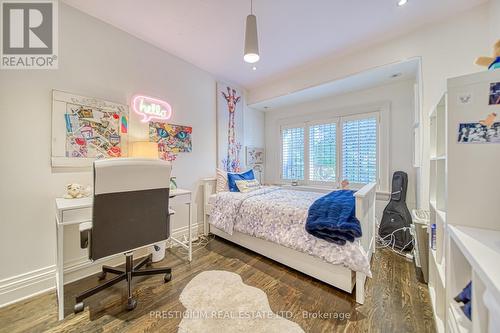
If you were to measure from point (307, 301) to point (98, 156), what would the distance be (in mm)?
2545

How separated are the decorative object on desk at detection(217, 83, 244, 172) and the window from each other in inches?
45.1

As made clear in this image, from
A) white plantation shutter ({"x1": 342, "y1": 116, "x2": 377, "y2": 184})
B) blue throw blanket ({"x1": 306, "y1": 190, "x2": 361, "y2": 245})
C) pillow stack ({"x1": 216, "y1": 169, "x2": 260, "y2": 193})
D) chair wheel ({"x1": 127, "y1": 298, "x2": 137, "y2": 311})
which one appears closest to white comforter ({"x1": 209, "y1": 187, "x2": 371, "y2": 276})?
blue throw blanket ({"x1": 306, "y1": 190, "x2": 361, "y2": 245})

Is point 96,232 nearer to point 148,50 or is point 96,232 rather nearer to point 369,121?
point 148,50

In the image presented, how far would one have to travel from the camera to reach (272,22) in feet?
6.93

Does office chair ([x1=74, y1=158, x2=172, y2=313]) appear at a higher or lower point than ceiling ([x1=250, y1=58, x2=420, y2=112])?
lower

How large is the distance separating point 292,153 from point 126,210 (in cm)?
345

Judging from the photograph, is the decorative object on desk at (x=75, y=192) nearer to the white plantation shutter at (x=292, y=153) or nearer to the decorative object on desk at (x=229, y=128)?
the decorative object on desk at (x=229, y=128)

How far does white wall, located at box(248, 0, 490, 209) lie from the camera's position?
1.92 meters

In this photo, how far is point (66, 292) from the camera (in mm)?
1730

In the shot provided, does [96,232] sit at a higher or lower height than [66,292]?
higher

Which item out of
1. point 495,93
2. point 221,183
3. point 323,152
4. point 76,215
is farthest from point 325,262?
point 323,152

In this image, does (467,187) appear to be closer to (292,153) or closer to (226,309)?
(226,309)

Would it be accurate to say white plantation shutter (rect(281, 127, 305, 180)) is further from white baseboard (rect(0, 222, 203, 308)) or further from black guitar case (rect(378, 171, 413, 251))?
white baseboard (rect(0, 222, 203, 308))

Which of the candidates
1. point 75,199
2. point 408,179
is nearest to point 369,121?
point 408,179
